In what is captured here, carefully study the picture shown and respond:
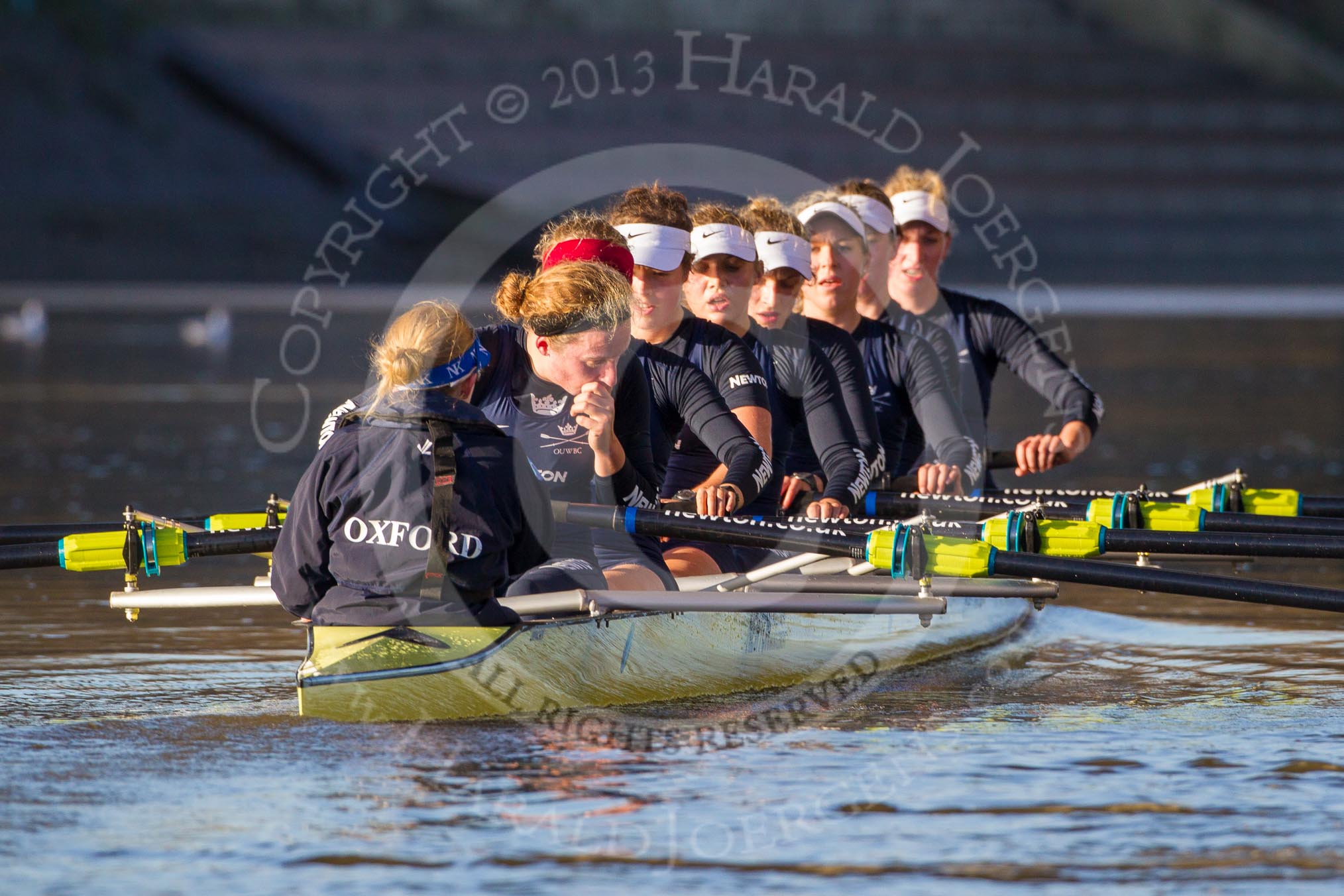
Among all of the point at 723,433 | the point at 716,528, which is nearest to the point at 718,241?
the point at 723,433

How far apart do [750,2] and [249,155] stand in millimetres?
12840

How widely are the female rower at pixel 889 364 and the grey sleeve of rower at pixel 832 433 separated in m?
0.62

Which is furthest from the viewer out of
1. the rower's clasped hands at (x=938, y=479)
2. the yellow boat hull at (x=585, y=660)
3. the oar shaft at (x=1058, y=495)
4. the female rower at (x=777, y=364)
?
the rower's clasped hands at (x=938, y=479)

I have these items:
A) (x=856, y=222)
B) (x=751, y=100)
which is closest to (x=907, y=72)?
(x=751, y=100)

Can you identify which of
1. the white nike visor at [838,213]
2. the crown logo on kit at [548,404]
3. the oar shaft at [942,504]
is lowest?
the oar shaft at [942,504]

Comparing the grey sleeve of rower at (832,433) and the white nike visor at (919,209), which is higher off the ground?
the white nike visor at (919,209)

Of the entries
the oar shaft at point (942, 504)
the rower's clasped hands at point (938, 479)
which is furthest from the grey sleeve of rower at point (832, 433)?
the rower's clasped hands at point (938, 479)

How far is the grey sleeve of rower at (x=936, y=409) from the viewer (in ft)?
28.6

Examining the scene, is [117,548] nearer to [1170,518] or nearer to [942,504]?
[942,504]

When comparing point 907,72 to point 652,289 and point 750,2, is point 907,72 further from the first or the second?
point 652,289

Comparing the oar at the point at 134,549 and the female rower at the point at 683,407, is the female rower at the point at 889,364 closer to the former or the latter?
the female rower at the point at 683,407

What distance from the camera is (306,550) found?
5496 mm

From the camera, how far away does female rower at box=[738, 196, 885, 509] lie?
7.81 metres

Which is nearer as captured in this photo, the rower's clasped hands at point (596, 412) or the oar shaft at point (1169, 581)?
the rower's clasped hands at point (596, 412)
